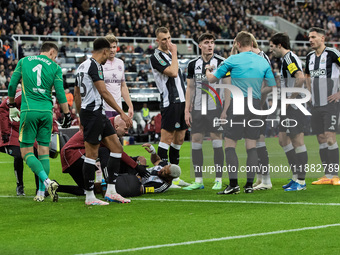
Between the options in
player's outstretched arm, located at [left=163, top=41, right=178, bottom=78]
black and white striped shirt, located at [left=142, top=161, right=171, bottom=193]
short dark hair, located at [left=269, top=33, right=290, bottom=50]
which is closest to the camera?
black and white striped shirt, located at [left=142, top=161, right=171, bottom=193]

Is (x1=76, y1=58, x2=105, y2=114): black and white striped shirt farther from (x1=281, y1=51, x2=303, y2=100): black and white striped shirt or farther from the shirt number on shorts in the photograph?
(x1=281, y1=51, x2=303, y2=100): black and white striped shirt

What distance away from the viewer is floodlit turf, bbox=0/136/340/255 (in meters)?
5.14

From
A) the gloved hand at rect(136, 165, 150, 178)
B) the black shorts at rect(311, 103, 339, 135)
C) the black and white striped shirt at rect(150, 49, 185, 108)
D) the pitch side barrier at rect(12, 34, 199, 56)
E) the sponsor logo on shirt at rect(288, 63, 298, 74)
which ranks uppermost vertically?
the pitch side barrier at rect(12, 34, 199, 56)

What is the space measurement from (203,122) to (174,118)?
467mm

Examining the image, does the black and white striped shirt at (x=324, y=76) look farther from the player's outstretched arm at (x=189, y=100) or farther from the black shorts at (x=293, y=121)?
the player's outstretched arm at (x=189, y=100)

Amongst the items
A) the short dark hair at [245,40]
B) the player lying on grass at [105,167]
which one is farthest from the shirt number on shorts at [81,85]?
the short dark hair at [245,40]

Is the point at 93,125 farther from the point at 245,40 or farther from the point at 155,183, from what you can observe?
the point at 245,40

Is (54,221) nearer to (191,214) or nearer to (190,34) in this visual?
(191,214)

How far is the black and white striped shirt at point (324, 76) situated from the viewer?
9852 mm

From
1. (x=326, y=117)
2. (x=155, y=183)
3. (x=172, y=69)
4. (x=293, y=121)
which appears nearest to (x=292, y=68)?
(x=293, y=121)

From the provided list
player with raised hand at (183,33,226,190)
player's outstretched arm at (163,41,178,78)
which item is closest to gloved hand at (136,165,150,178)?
player with raised hand at (183,33,226,190)

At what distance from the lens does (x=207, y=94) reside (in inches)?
377

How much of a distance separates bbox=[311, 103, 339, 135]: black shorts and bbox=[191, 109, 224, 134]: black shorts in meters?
1.60

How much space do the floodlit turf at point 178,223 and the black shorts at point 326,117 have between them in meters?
1.14
